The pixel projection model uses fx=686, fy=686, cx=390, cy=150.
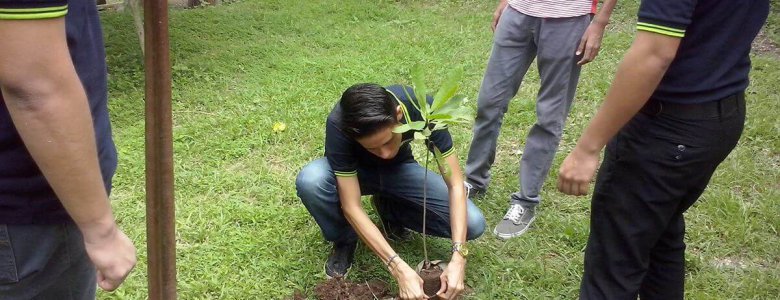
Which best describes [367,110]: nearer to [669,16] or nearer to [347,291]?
[347,291]

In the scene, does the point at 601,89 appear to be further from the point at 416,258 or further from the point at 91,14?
the point at 91,14

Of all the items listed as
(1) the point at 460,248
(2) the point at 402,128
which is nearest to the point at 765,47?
(1) the point at 460,248

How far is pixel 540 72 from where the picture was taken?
3090 millimetres

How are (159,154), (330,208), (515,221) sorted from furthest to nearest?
(515,221) < (330,208) < (159,154)

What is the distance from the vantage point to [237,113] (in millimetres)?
4578

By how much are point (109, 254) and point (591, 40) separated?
2.10 m

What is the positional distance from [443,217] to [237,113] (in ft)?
7.19

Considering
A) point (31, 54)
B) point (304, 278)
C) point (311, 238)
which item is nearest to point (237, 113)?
point (311, 238)

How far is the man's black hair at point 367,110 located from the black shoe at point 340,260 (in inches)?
26.7

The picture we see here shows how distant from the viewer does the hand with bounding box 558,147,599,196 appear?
1.98m

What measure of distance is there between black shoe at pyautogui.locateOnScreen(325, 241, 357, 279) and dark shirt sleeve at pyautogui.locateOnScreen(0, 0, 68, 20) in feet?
6.32

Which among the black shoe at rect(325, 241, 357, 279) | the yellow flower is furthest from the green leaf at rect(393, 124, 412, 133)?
the yellow flower

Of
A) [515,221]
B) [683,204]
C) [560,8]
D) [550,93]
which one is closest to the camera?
[683,204]

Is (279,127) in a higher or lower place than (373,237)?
lower
